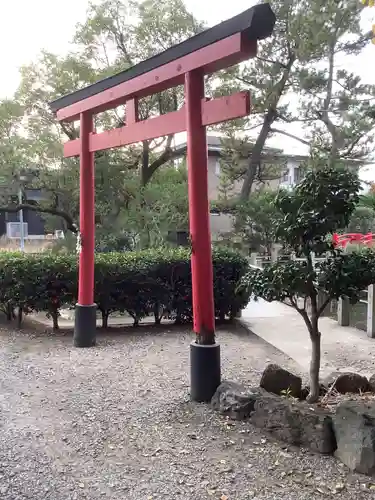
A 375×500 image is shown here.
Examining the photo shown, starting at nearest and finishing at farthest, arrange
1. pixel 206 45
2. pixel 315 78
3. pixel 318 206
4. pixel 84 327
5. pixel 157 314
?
pixel 318 206 → pixel 206 45 → pixel 84 327 → pixel 157 314 → pixel 315 78

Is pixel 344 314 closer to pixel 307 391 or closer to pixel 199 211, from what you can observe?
pixel 307 391

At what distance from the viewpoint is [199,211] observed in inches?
146

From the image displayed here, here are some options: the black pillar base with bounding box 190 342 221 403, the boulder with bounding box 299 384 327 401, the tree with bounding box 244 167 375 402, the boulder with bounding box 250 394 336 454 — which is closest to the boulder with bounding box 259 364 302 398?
the boulder with bounding box 299 384 327 401

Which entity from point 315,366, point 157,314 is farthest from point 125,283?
point 315,366

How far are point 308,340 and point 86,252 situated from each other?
277 cm

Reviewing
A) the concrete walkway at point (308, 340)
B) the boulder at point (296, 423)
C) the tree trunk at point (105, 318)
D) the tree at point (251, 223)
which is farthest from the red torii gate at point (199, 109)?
the tree at point (251, 223)

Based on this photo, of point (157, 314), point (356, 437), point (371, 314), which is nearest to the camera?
point (356, 437)

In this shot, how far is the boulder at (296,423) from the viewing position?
2.80 meters

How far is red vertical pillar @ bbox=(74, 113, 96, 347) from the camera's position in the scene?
18.4ft

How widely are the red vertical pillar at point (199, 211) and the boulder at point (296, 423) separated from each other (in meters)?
0.80

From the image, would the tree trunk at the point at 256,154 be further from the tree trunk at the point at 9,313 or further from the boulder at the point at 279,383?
the boulder at the point at 279,383

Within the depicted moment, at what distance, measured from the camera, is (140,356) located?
5148mm

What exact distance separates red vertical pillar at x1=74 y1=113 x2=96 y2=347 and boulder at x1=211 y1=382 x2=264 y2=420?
2475mm

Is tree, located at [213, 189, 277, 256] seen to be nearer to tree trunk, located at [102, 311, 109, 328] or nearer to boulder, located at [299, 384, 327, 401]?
Answer: tree trunk, located at [102, 311, 109, 328]
